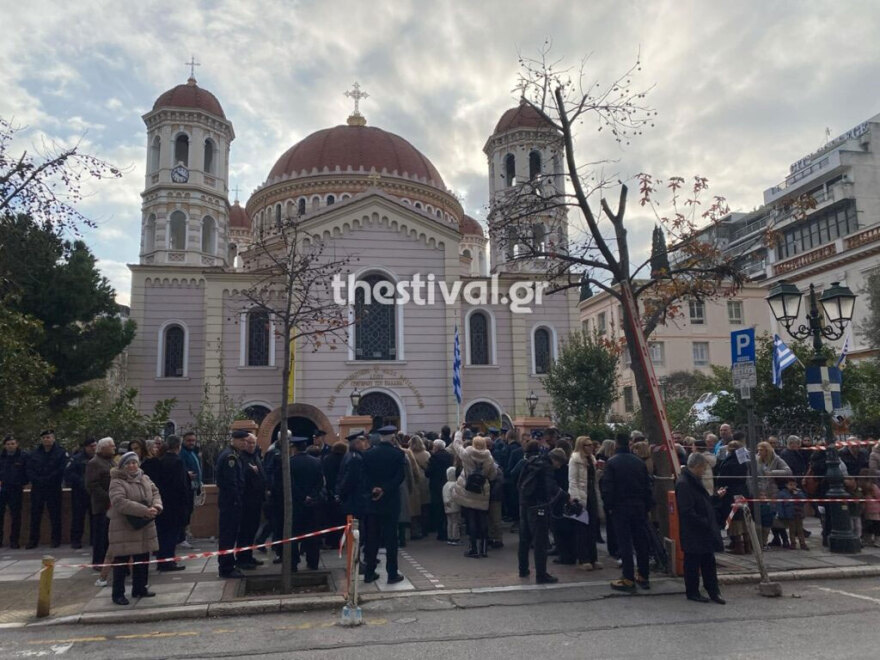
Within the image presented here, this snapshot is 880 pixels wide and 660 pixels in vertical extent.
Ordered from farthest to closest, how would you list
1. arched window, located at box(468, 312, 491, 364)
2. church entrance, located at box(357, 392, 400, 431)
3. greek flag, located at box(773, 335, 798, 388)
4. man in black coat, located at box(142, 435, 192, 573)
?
arched window, located at box(468, 312, 491, 364)
church entrance, located at box(357, 392, 400, 431)
greek flag, located at box(773, 335, 798, 388)
man in black coat, located at box(142, 435, 192, 573)

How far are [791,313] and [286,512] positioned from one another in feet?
28.0

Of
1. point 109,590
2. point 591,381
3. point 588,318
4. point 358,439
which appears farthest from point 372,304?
point 588,318

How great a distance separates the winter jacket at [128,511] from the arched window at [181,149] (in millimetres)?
28004

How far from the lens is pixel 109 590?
27.8 feet

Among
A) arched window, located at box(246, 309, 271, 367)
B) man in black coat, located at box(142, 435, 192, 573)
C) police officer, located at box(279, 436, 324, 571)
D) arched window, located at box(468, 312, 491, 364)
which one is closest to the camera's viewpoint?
man in black coat, located at box(142, 435, 192, 573)

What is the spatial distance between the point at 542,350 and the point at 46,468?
74.1 ft

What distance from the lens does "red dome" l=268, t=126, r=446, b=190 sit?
35781mm

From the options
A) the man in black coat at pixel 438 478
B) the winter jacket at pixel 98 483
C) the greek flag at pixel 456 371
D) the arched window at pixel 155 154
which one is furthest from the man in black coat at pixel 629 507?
the arched window at pixel 155 154

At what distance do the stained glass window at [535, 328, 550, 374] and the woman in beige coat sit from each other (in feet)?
78.1

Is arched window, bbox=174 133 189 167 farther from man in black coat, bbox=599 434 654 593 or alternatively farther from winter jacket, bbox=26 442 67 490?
man in black coat, bbox=599 434 654 593

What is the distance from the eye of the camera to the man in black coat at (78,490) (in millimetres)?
11266

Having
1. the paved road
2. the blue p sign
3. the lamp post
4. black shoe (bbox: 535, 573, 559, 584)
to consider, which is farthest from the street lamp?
the paved road

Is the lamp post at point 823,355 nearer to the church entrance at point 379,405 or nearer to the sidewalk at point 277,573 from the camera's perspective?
the sidewalk at point 277,573

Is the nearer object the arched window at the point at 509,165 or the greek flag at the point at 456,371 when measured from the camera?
the greek flag at the point at 456,371
